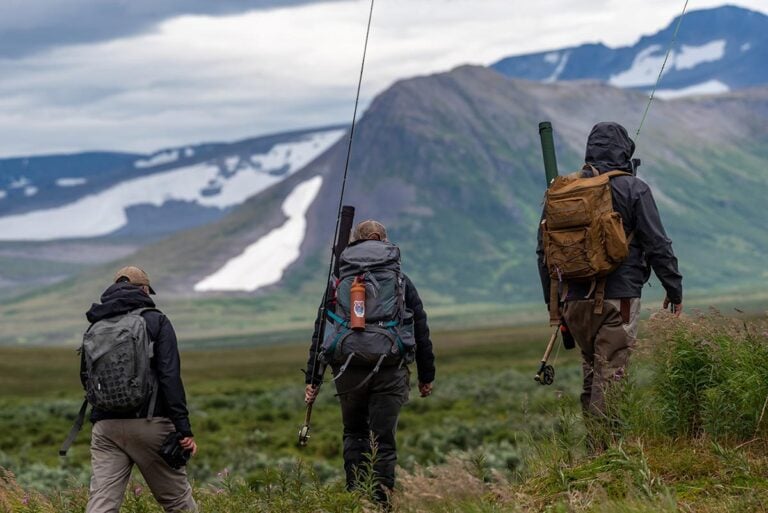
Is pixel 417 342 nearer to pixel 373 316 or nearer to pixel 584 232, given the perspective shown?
pixel 373 316

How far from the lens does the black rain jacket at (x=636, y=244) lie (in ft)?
29.3

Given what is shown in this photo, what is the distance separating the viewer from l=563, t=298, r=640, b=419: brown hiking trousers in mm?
8922

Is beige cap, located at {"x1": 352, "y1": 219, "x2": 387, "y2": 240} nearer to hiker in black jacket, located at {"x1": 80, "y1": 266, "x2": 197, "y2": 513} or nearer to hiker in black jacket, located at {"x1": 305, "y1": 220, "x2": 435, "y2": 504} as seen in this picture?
hiker in black jacket, located at {"x1": 305, "y1": 220, "x2": 435, "y2": 504}

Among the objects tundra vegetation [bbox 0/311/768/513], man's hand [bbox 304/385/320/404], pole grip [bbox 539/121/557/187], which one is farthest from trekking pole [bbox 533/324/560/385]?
man's hand [bbox 304/385/320/404]

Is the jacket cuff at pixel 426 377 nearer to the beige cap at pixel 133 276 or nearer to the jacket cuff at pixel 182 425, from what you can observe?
the jacket cuff at pixel 182 425

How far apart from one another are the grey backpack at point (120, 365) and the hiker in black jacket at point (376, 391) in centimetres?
162

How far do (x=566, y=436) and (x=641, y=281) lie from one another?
1.28 metres

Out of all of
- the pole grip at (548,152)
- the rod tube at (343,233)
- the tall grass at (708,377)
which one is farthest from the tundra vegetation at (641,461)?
the rod tube at (343,233)

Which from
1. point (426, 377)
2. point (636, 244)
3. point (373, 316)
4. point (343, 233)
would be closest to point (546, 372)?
point (426, 377)

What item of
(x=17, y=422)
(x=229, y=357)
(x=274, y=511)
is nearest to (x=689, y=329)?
(x=274, y=511)

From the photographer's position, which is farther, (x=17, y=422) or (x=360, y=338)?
(x=17, y=422)

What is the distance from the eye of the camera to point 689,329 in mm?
8320

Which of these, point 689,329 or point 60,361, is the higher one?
point 689,329

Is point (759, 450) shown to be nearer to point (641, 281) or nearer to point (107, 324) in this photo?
point (641, 281)
